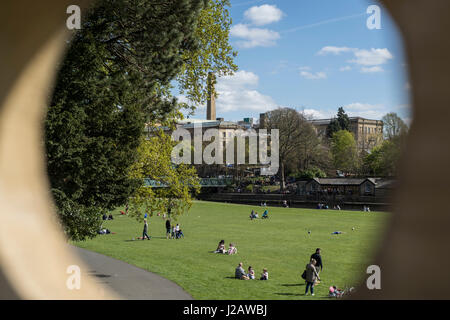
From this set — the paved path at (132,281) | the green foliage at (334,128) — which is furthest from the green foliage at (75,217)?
the green foliage at (334,128)

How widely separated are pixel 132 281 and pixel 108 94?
18.3ft

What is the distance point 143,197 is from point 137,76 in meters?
5.18

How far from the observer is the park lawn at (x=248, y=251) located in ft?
45.8

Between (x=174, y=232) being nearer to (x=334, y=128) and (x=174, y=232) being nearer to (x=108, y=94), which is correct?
(x=108, y=94)

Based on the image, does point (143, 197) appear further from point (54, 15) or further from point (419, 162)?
point (419, 162)

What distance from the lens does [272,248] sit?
2216 centimetres

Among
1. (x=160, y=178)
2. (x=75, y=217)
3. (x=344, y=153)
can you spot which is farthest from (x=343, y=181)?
(x=75, y=217)

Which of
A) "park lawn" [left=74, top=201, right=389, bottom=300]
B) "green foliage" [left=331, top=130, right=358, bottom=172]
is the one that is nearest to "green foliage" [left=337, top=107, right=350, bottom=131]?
"green foliage" [left=331, top=130, right=358, bottom=172]

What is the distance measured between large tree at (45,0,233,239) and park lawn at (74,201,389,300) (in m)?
4.00

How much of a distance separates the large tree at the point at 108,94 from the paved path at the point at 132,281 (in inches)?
73.3

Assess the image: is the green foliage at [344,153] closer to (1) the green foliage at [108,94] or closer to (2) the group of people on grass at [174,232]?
(2) the group of people on grass at [174,232]

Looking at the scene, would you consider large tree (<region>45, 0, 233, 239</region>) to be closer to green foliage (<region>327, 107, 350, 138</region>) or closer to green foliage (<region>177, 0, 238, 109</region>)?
green foliage (<region>177, 0, 238, 109</region>)

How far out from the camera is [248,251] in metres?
21.4
